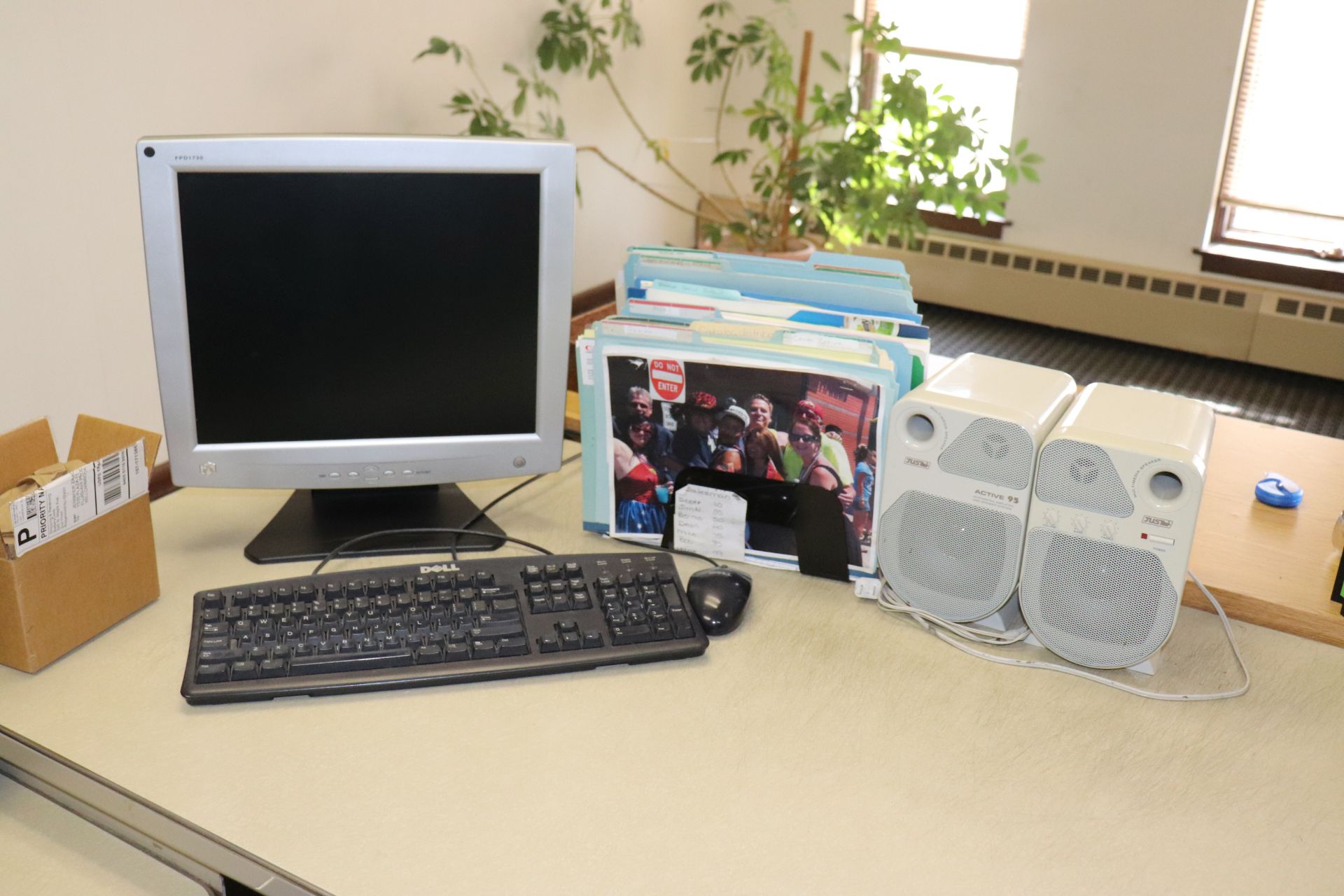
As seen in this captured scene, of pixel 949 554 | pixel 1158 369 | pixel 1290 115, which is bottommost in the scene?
pixel 1158 369

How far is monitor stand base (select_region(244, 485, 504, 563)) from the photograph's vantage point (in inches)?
49.0

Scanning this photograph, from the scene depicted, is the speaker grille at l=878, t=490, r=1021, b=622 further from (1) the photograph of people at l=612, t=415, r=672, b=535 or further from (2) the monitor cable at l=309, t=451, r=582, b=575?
(2) the monitor cable at l=309, t=451, r=582, b=575

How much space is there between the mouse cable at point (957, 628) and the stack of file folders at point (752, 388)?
2.3 inches

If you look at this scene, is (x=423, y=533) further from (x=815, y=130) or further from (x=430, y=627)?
(x=815, y=130)

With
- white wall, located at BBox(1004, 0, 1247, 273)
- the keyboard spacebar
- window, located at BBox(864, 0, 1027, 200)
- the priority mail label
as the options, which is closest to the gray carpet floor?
white wall, located at BBox(1004, 0, 1247, 273)

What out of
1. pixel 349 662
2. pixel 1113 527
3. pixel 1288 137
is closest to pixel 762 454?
pixel 1113 527

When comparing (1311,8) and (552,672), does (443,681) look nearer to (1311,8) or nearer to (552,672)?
(552,672)

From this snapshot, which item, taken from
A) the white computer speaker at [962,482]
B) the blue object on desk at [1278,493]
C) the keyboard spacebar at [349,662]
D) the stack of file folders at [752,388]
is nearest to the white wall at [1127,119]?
the blue object on desk at [1278,493]

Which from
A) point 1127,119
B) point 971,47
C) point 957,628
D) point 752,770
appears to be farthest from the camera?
point 971,47

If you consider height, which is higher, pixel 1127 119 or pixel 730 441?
pixel 1127 119

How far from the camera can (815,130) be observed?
3.47 meters

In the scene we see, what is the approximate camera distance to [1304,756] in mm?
991

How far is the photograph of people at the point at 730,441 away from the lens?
121cm

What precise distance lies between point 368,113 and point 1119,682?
2.63m
